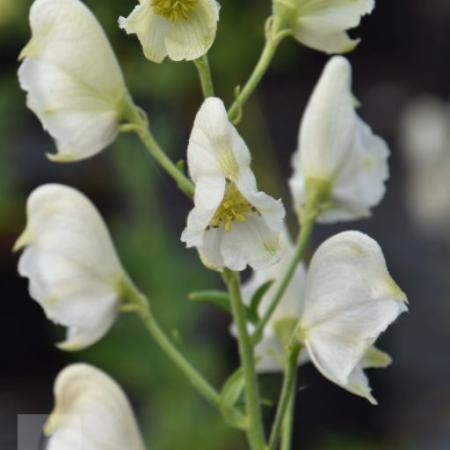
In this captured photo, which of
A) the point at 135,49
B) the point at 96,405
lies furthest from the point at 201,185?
the point at 135,49

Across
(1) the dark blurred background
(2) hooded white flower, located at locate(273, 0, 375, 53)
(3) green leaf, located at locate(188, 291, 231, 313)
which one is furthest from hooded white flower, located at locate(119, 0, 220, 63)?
(1) the dark blurred background

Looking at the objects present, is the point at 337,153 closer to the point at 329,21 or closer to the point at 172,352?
the point at 329,21

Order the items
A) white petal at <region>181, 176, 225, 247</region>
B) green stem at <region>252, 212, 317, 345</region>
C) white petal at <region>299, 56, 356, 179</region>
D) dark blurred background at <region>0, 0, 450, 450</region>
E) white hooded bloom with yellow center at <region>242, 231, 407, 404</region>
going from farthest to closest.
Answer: dark blurred background at <region>0, 0, 450, 450</region>, white petal at <region>299, 56, 356, 179</region>, green stem at <region>252, 212, 317, 345</region>, white hooded bloom with yellow center at <region>242, 231, 407, 404</region>, white petal at <region>181, 176, 225, 247</region>

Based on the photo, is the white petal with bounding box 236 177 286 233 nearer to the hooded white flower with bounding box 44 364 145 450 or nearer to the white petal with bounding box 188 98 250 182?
the white petal with bounding box 188 98 250 182

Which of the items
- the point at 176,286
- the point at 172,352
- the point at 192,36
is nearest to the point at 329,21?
the point at 192,36

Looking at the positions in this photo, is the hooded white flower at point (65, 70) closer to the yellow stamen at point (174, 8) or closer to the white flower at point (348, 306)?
the yellow stamen at point (174, 8)

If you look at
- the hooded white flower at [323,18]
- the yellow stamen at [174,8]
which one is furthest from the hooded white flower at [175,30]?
the hooded white flower at [323,18]

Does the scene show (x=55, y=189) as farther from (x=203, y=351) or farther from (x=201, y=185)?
(x=203, y=351)
